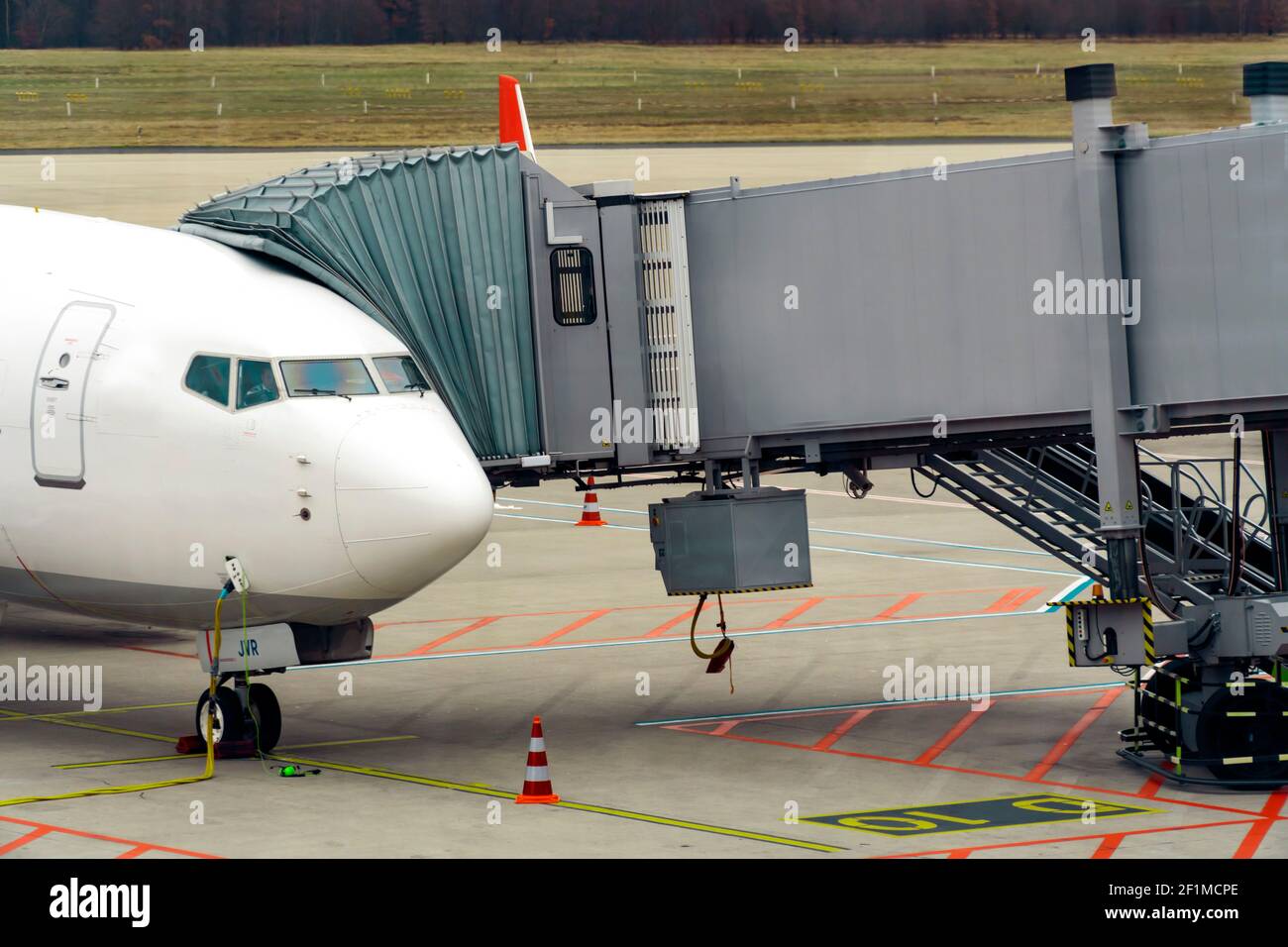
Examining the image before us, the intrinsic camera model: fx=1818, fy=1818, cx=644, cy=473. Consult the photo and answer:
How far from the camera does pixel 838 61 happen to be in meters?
61.7

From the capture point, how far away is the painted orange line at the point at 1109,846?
17.5 m

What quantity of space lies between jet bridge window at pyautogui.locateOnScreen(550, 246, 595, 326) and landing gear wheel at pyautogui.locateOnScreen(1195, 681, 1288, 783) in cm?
882

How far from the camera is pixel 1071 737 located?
23922 millimetres

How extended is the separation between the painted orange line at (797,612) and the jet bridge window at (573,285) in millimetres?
12562

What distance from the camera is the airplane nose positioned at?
1978 centimetres

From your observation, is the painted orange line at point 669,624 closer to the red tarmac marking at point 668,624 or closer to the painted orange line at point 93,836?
the red tarmac marking at point 668,624

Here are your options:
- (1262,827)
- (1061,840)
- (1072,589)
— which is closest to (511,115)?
(1072,589)

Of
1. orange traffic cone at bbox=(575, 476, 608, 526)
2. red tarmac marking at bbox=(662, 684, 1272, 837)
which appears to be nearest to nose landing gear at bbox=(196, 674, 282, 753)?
red tarmac marking at bbox=(662, 684, 1272, 837)

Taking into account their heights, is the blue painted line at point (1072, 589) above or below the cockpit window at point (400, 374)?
below

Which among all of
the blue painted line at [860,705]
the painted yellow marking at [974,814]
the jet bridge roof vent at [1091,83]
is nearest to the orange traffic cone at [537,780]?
the painted yellow marking at [974,814]

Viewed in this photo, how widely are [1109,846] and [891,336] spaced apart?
6834 millimetres

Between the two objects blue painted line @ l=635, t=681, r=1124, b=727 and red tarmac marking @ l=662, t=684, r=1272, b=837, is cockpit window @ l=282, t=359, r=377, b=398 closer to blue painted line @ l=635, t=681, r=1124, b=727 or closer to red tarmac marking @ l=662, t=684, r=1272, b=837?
blue painted line @ l=635, t=681, r=1124, b=727

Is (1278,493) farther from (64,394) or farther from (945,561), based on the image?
(945,561)

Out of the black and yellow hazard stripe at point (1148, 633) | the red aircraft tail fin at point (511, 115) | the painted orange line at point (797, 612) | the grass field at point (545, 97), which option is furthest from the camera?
the grass field at point (545, 97)
